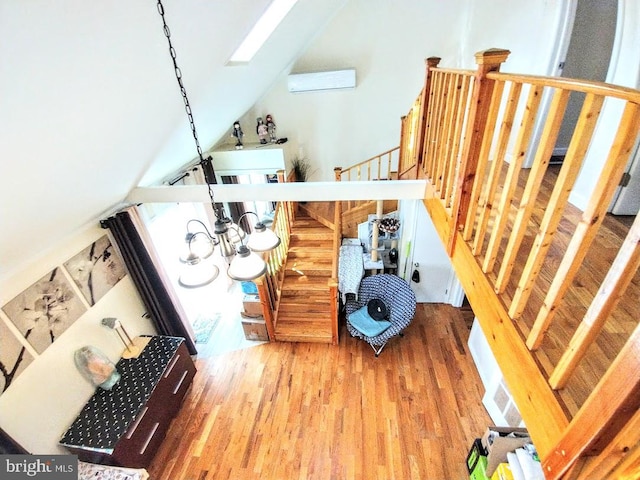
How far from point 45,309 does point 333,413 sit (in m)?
2.88

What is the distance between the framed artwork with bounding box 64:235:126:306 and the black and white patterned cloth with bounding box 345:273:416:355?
9.16 feet

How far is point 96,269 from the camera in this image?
2.90m

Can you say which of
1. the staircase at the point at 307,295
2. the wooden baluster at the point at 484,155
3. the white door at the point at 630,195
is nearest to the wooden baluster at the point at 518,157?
the wooden baluster at the point at 484,155

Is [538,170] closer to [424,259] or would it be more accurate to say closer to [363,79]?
[424,259]

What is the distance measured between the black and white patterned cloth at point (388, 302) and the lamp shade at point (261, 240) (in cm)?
239

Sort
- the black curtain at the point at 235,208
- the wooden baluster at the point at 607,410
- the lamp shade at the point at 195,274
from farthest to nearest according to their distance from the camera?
the black curtain at the point at 235,208 < the lamp shade at the point at 195,274 < the wooden baluster at the point at 607,410

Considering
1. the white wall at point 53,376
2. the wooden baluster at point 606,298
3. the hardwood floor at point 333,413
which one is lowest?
the hardwood floor at point 333,413

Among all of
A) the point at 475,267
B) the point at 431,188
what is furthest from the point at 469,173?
the point at 431,188

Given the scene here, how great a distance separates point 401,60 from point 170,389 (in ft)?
17.4

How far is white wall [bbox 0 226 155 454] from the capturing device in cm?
219

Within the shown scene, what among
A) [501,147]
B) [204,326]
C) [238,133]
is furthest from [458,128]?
[204,326]

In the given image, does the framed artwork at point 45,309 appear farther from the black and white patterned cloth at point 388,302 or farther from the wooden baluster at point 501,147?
the wooden baluster at point 501,147

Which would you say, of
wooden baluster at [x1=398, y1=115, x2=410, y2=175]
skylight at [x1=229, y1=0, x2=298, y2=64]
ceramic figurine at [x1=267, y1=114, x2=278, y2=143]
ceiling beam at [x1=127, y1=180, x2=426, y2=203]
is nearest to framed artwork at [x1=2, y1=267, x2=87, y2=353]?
ceiling beam at [x1=127, y1=180, x2=426, y2=203]

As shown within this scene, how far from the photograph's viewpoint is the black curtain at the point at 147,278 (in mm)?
2967
